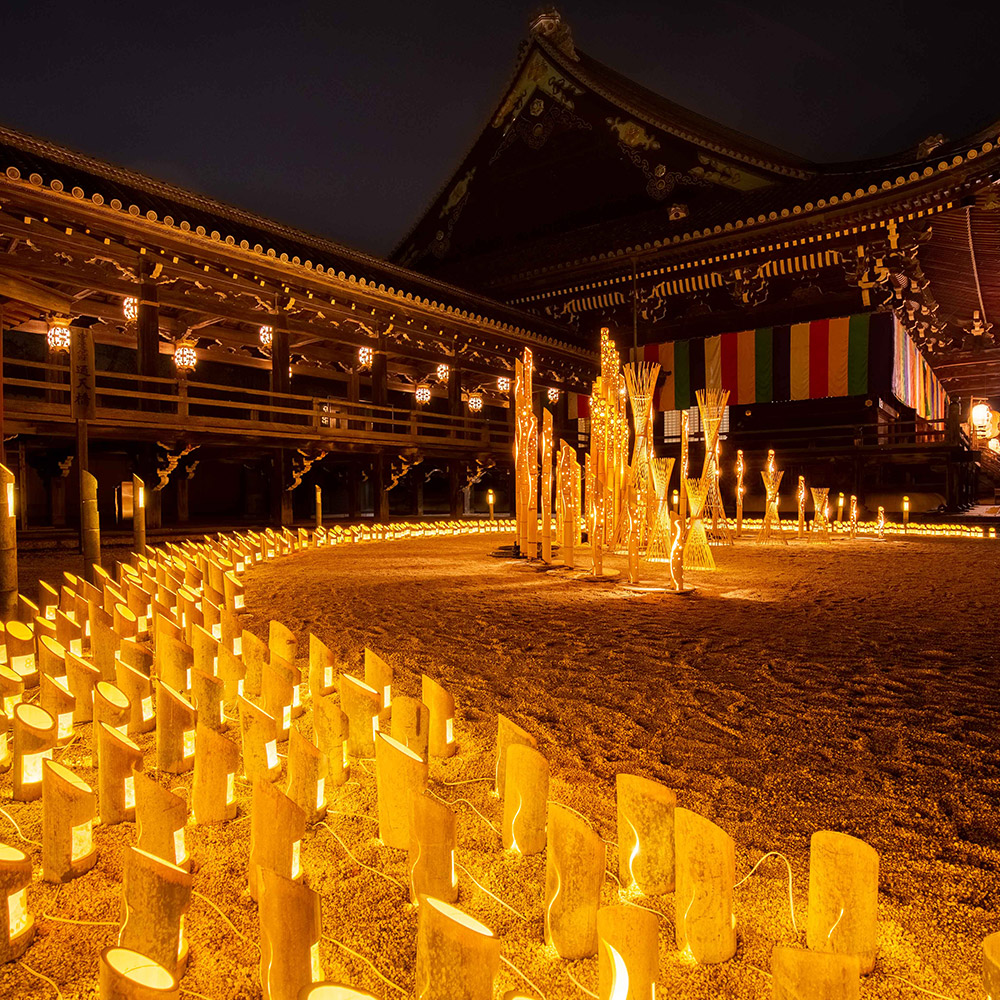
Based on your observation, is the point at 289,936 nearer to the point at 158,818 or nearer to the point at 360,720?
the point at 158,818

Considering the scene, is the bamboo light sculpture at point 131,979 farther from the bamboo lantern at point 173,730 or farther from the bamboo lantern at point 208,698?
the bamboo lantern at point 208,698

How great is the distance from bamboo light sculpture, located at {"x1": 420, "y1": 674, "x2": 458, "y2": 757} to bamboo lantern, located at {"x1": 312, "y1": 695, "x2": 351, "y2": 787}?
0.37 meters

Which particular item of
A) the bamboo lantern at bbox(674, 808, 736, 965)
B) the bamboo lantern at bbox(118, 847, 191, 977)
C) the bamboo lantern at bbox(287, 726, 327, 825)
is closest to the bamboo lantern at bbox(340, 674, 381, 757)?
the bamboo lantern at bbox(287, 726, 327, 825)

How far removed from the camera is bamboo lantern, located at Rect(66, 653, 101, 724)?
298cm

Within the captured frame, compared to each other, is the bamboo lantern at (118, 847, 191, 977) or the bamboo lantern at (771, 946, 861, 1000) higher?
the bamboo lantern at (771, 946, 861, 1000)

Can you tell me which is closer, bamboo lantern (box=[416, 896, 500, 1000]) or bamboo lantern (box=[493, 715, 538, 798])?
bamboo lantern (box=[416, 896, 500, 1000])

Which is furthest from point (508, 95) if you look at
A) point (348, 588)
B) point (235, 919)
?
point (235, 919)

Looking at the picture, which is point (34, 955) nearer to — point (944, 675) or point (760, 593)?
point (944, 675)

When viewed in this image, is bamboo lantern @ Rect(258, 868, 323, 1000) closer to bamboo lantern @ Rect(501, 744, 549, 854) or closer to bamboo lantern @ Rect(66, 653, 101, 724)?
bamboo lantern @ Rect(501, 744, 549, 854)

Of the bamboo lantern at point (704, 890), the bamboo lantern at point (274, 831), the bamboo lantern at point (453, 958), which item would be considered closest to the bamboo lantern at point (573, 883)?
the bamboo lantern at point (704, 890)

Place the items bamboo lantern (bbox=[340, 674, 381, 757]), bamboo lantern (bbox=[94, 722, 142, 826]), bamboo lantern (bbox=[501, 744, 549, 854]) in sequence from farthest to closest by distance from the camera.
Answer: bamboo lantern (bbox=[340, 674, 381, 757]), bamboo lantern (bbox=[94, 722, 142, 826]), bamboo lantern (bbox=[501, 744, 549, 854])

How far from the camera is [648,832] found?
1802mm

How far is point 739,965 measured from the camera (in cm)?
154

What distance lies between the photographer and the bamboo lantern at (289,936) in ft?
4.30
